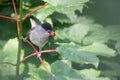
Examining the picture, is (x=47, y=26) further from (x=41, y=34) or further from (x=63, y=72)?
(x=63, y=72)

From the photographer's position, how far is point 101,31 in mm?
2125

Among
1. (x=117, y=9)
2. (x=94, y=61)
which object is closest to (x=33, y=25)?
(x=94, y=61)

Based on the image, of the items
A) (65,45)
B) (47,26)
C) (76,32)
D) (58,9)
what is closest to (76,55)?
(65,45)

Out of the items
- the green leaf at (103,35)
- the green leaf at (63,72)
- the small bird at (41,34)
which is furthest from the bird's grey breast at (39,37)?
the green leaf at (103,35)

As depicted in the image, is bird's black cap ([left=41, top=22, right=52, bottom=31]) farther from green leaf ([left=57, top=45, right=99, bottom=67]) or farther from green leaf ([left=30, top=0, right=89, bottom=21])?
green leaf ([left=57, top=45, right=99, bottom=67])

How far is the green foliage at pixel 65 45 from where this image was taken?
1.57 meters

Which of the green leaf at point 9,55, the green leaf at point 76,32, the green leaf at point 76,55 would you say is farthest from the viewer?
the green leaf at point 76,32

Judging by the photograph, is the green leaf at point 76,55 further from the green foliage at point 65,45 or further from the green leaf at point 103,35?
the green leaf at point 103,35

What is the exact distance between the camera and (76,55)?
4.90 ft

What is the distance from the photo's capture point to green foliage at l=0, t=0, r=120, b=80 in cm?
157

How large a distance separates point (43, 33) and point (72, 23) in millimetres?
350

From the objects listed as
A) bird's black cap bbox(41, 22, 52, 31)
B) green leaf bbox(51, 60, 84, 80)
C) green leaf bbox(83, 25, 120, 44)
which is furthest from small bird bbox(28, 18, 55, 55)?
green leaf bbox(83, 25, 120, 44)

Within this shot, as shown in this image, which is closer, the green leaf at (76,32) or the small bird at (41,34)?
the small bird at (41,34)

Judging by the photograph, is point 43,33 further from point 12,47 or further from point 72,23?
point 72,23
